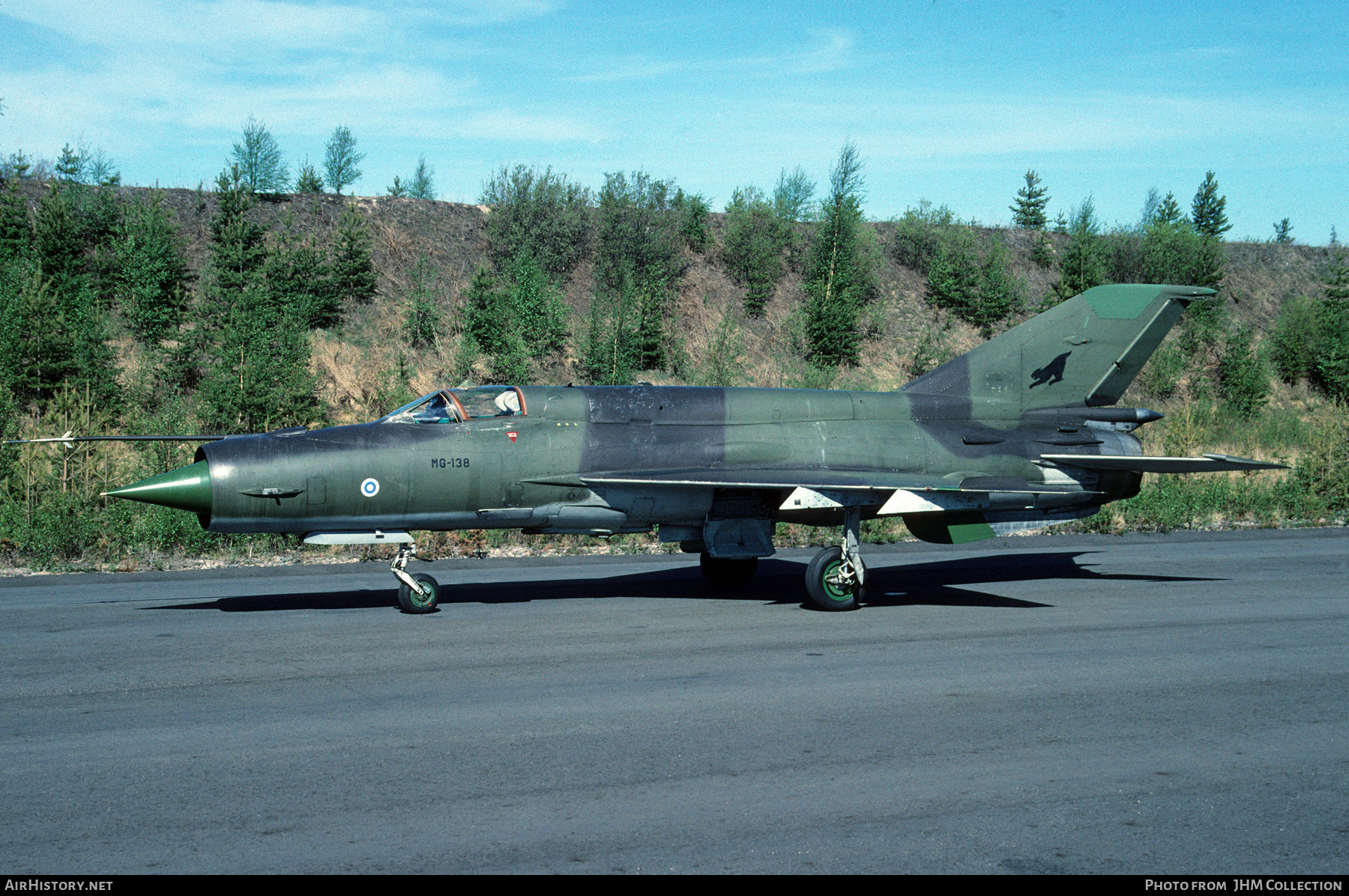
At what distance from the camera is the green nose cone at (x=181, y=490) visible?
1062 centimetres

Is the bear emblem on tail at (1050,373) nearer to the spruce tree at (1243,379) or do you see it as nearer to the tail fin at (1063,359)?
the tail fin at (1063,359)

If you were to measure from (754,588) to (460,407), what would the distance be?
15.8ft

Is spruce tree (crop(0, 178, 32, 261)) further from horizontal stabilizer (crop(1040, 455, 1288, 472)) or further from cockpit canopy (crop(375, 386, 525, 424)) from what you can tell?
horizontal stabilizer (crop(1040, 455, 1288, 472))

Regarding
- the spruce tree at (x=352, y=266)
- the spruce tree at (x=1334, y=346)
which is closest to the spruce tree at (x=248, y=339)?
the spruce tree at (x=352, y=266)

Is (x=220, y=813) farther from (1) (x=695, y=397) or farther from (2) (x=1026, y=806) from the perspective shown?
(1) (x=695, y=397)

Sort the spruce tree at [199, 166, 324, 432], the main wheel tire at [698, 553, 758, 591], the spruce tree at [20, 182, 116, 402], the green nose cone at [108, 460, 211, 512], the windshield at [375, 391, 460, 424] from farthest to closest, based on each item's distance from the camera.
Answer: the spruce tree at [20, 182, 116, 402] → the spruce tree at [199, 166, 324, 432] → the main wheel tire at [698, 553, 758, 591] → the windshield at [375, 391, 460, 424] → the green nose cone at [108, 460, 211, 512]

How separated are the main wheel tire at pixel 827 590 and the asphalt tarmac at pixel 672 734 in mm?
256

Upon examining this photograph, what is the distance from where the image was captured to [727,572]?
14.3m

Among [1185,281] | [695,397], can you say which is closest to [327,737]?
[695,397]

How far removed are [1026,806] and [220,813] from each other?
4255 millimetres

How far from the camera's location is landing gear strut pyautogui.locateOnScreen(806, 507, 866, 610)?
40.6ft

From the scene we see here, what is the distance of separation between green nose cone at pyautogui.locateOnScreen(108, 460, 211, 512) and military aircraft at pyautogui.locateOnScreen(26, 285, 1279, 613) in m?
0.02

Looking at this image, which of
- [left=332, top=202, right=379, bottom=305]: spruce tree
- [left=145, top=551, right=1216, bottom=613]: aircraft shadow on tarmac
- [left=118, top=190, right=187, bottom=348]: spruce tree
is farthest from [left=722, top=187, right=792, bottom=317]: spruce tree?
[left=145, top=551, right=1216, bottom=613]: aircraft shadow on tarmac
